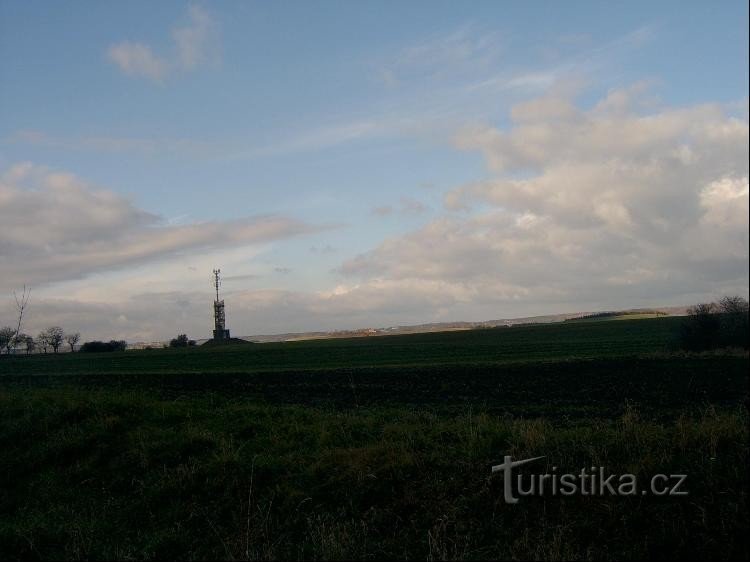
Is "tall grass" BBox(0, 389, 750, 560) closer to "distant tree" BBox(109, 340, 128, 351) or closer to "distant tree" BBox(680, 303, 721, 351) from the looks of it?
"distant tree" BBox(680, 303, 721, 351)

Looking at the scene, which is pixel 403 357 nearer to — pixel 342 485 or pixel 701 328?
pixel 701 328

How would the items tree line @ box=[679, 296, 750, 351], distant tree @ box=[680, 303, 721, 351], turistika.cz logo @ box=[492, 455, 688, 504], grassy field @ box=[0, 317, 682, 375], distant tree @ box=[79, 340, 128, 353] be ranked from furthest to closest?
1. distant tree @ box=[79, 340, 128, 353]
2. grassy field @ box=[0, 317, 682, 375]
3. distant tree @ box=[680, 303, 721, 351]
4. tree line @ box=[679, 296, 750, 351]
5. turistika.cz logo @ box=[492, 455, 688, 504]

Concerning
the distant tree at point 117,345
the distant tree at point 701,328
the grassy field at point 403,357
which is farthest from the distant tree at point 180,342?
the distant tree at point 701,328

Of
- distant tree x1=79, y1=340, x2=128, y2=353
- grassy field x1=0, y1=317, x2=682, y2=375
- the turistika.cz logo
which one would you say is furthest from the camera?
distant tree x1=79, y1=340, x2=128, y2=353

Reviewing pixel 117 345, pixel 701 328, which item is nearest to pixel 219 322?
pixel 117 345

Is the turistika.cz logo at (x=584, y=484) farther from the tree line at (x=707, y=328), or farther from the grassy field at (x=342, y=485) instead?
the tree line at (x=707, y=328)

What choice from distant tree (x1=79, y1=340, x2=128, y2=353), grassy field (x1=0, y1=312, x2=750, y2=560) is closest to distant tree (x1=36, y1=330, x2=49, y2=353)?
distant tree (x1=79, y1=340, x2=128, y2=353)

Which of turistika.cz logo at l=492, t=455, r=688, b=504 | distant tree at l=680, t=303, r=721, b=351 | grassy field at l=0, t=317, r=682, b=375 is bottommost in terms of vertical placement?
grassy field at l=0, t=317, r=682, b=375

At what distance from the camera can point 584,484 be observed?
8.54m

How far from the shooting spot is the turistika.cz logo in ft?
26.6

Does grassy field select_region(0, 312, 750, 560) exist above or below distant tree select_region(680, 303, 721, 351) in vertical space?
below

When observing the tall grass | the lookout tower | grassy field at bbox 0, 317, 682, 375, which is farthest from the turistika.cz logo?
the lookout tower

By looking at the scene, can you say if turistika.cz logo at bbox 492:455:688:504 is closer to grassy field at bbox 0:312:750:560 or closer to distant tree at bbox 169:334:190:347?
grassy field at bbox 0:312:750:560

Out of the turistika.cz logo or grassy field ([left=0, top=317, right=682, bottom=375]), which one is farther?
grassy field ([left=0, top=317, right=682, bottom=375])
